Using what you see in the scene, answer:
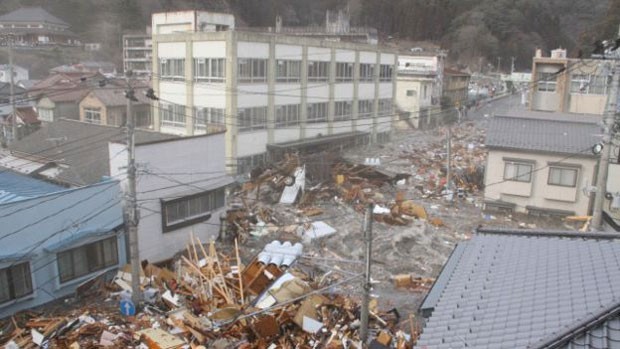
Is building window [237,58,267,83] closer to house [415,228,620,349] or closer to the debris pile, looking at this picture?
Answer: the debris pile

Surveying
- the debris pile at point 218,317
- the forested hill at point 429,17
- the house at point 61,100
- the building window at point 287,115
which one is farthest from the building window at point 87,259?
the forested hill at point 429,17

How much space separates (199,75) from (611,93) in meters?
21.5

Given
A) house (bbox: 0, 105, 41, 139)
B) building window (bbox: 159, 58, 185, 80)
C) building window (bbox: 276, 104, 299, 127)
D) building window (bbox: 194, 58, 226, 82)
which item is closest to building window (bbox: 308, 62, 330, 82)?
building window (bbox: 276, 104, 299, 127)

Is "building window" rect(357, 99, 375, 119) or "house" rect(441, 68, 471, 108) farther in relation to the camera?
"house" rect(441, 68, 471, 108)

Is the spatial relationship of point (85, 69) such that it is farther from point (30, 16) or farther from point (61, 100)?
point (30, 16)

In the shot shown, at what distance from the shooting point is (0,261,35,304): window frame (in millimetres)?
12359

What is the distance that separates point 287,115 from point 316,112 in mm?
3392

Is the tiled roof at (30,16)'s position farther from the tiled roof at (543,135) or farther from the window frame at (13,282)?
the window frame at (13,282)

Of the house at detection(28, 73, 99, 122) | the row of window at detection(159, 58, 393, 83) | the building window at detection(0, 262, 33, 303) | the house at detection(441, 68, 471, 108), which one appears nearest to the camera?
the building window at detection(0, 262, 33, 303)

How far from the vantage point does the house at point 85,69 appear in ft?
164

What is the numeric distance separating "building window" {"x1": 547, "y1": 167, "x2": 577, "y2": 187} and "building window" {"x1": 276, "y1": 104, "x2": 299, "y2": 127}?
630 inches

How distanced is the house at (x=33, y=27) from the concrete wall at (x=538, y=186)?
67.2 m

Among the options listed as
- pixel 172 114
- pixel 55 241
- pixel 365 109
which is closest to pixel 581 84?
pixel 365 109

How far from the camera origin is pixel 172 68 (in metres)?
29.9
